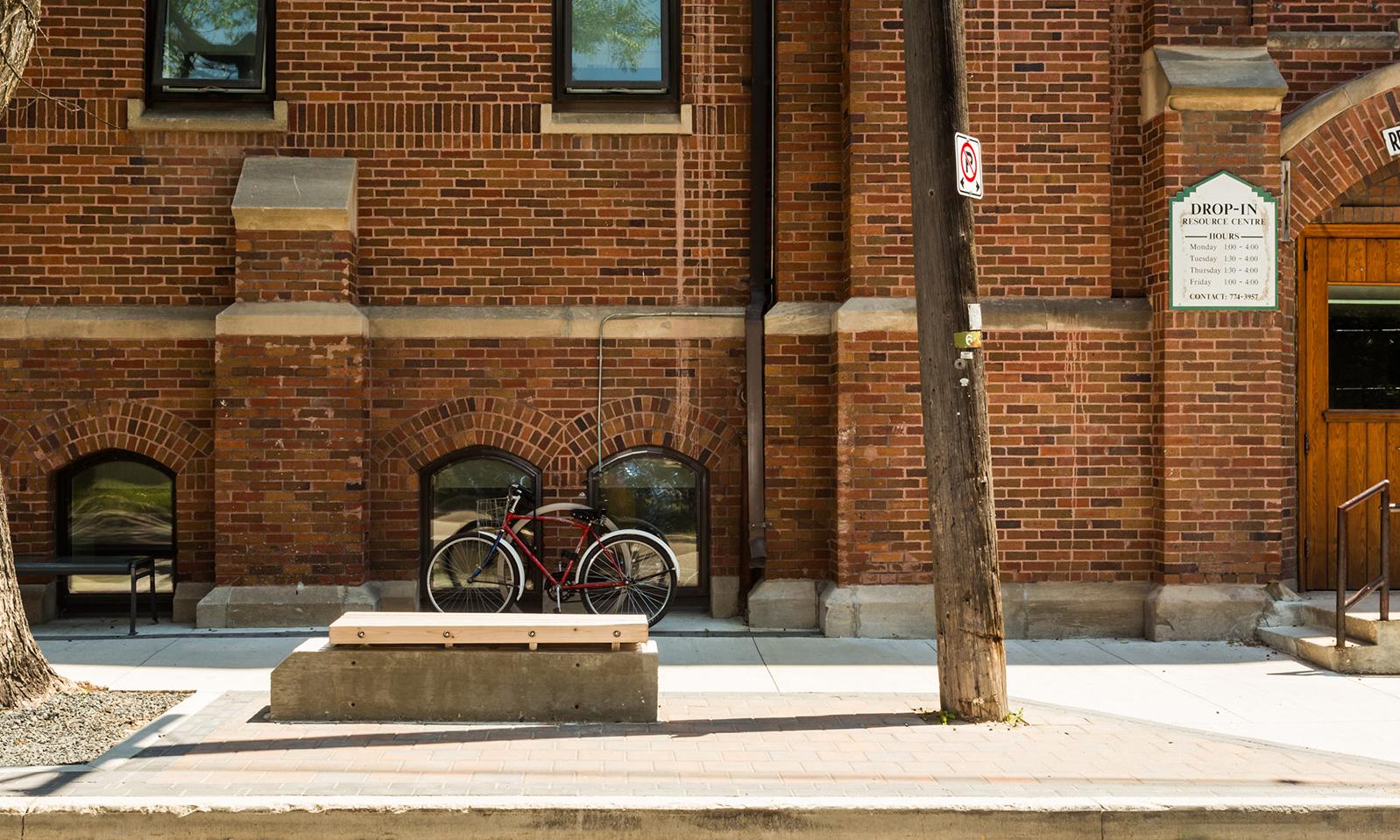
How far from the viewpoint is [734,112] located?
33.5ft

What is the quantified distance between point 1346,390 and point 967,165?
501cm

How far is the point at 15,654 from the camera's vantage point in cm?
679

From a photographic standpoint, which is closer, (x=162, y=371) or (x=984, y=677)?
(x=984, y=677)

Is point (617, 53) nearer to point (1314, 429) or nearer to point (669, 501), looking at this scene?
point (669, 501)

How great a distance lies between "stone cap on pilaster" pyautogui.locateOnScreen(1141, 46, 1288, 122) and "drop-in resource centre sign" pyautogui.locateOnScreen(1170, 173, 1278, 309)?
1.84 feet

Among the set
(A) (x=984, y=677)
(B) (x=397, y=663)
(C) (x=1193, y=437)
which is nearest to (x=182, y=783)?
(B) (x=397, y=663)

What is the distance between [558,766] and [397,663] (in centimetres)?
131

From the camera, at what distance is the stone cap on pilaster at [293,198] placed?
951 cm

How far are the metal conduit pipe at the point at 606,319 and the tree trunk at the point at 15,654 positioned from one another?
14.0 ft

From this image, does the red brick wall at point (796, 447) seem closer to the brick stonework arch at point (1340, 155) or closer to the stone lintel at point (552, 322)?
the stone lintel at point (552, 322)

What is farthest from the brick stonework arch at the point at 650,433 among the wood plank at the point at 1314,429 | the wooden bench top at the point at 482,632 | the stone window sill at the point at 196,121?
the wood plank at the point at 1314,429

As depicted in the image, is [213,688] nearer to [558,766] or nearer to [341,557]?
[341,557]

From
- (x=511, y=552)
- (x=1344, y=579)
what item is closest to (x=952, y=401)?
(x=1344, y=579)

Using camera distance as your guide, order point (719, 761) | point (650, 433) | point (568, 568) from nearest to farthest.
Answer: point (719, 761) < point (568, 568) < point (650, 433)
